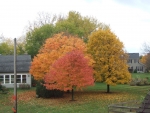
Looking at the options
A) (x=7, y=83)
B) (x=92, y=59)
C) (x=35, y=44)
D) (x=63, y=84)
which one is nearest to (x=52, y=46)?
(x=92, y=59)

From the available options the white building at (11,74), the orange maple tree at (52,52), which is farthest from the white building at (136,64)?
the orange maple tree at (52,52)

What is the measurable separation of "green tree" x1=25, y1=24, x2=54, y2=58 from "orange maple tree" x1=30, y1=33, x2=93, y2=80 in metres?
15.9

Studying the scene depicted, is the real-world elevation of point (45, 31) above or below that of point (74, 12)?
below

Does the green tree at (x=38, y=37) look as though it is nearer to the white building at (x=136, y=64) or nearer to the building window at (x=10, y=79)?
the building window at (x=10, y=79)

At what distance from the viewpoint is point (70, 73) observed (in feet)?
106

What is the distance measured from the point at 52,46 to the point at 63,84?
314 inches

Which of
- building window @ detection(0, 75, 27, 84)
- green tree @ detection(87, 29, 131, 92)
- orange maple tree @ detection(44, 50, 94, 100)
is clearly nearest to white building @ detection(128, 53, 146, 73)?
building window @ detection(0, 75, 27, 84)

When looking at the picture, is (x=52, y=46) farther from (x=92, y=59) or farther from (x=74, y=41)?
(x=92, y=59)

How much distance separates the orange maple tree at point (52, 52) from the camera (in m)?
37.4

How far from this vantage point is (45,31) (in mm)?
56188

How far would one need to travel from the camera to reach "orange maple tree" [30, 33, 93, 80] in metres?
37.4

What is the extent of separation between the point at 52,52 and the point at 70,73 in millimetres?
6221

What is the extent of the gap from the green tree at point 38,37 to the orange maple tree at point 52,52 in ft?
52.1

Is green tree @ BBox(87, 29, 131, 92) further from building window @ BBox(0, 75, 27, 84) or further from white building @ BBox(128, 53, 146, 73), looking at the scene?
white building @ BBox(128, 53, 146, 73)
